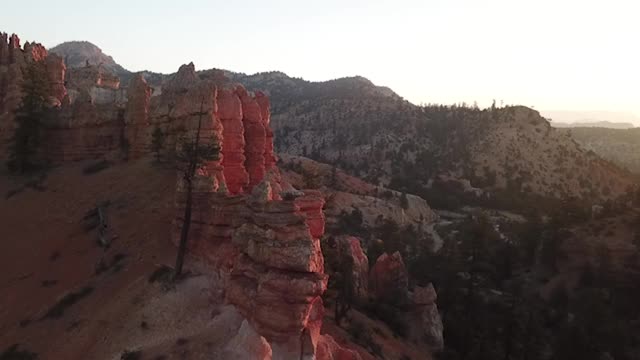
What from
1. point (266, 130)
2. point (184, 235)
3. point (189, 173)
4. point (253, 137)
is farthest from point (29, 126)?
point (184, 235)

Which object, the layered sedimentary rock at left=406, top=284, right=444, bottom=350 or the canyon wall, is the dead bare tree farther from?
the layered sedimentary rock at left=406, top=284, right=444, bottom=350

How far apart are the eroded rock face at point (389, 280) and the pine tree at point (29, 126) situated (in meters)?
28.6

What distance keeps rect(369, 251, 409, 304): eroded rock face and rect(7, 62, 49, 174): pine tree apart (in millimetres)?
28596

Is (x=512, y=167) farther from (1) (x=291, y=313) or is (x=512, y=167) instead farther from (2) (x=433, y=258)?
(1) (x=291, y=313)

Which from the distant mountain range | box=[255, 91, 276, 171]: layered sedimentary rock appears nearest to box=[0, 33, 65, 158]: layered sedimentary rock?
box=[255, 91, 276, 171]: layered sedimentary rock

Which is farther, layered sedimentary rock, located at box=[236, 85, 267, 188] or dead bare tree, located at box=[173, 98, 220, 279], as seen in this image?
layered sedimentary rock, located at box=[236, 85, 267, 188]

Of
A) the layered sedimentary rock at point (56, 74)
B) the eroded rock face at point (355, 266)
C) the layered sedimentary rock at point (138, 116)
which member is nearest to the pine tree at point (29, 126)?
the layered sedimentary rock at point (56, 74)

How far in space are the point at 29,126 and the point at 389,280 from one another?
30.8 meters

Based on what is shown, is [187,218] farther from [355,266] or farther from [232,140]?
[355,266]

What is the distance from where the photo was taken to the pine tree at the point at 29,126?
43906 millimetres

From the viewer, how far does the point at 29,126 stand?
43938 millimetres

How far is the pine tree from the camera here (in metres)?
43.9

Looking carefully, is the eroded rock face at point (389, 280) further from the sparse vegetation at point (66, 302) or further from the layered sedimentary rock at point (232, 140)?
the sparse vegetation at point (66, 302)

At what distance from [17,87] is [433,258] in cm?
4378
